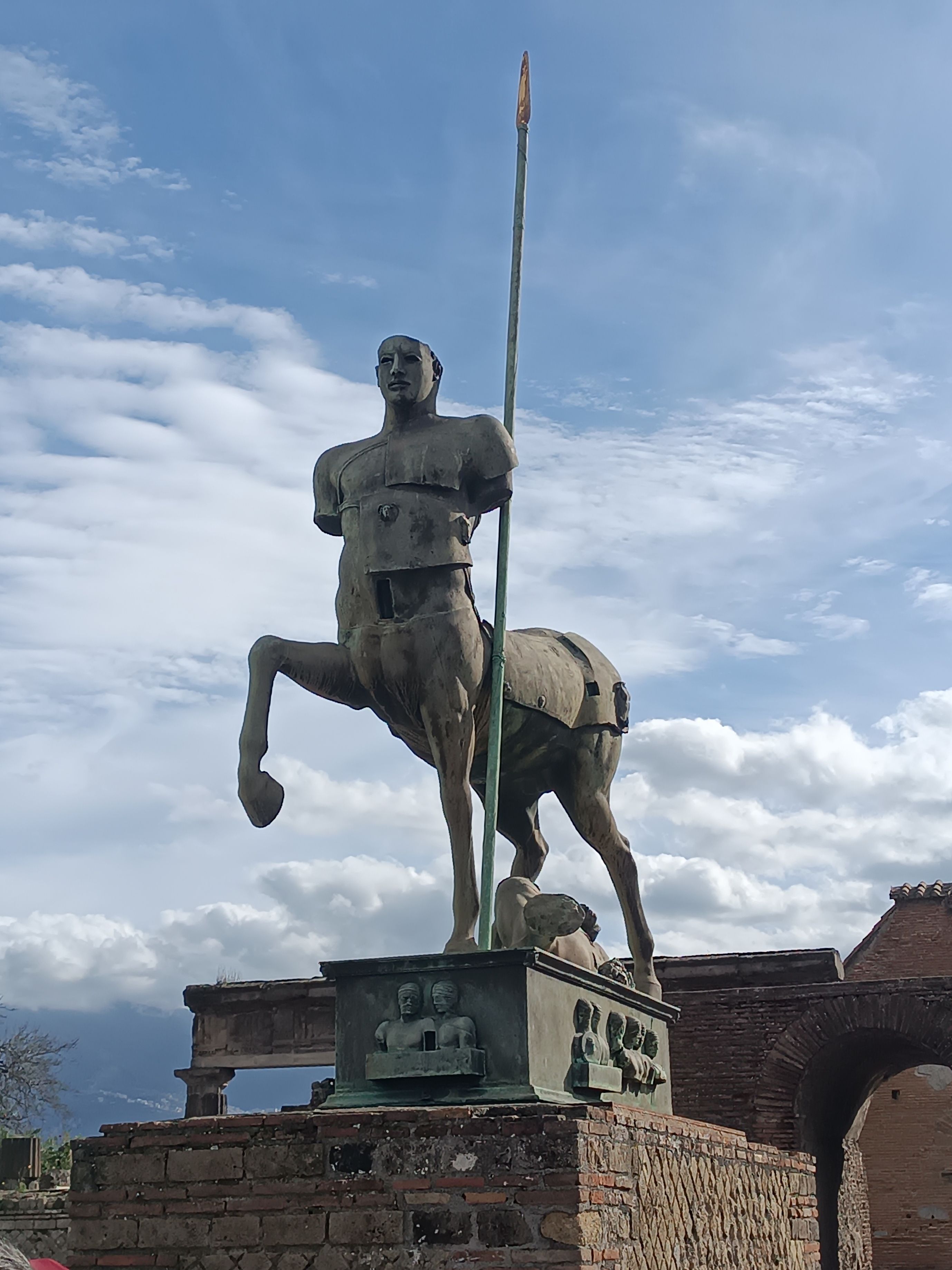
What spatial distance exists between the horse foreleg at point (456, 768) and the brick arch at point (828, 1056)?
997cm

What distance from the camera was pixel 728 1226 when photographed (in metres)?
7.08

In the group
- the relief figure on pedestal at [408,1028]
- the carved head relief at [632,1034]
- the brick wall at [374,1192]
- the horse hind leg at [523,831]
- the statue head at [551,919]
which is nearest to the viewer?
the brick wall at [374,1192]

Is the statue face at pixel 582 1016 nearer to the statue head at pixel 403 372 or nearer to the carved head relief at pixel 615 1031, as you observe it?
the carved head relief at pixel 615 1031

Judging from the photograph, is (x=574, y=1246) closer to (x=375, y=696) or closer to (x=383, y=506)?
(x=375, y=696)

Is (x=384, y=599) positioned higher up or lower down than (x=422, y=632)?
higher up

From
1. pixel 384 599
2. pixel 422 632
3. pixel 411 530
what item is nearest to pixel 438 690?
pixel 422 632

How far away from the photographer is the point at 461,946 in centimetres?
640

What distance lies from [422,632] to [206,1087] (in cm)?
1303

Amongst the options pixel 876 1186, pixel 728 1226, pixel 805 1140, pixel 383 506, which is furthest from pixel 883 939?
pixel 383 506

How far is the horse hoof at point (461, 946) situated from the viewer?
6.38 meters

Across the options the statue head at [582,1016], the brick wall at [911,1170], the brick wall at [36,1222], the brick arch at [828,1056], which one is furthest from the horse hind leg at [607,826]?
the brick wall at [911,1170]

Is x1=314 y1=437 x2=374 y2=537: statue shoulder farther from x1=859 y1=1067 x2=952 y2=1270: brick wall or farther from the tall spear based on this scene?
x1=859 y1=1067 x2=952 y2=1270: brick wall

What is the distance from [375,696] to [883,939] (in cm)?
1747

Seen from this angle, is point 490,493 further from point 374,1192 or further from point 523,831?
point 374,1192
